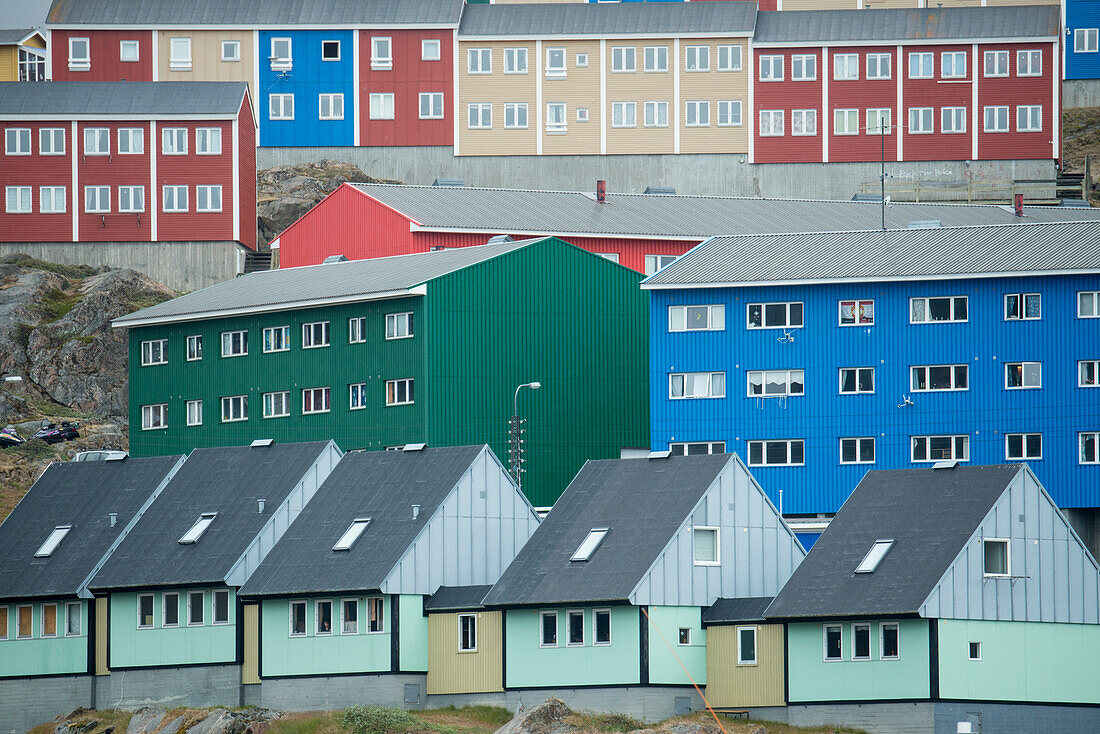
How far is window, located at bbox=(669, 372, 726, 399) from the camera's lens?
242 ft

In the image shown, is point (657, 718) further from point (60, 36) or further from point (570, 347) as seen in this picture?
point (60, 36)

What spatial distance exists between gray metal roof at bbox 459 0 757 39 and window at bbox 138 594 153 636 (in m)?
54.7

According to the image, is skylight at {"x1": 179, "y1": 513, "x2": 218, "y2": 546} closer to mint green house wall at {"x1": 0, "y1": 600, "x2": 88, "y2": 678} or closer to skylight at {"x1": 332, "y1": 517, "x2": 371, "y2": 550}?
mint green house wall at {"x1": 0, "y1": 600, "x2": 88, "y2": 678}

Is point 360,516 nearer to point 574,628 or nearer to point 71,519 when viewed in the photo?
point 574,628

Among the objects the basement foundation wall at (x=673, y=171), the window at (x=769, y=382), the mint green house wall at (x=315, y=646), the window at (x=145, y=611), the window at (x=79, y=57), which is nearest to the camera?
the mint green house wall at (x=315, y=646)

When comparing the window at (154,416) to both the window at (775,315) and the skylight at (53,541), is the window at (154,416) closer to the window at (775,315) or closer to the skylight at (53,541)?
the skylight at (53,541)

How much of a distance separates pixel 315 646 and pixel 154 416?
26133 millimetres

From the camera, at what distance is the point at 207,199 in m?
99.2

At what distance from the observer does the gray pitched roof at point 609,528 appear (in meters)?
55.6

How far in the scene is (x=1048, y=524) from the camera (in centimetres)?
5366

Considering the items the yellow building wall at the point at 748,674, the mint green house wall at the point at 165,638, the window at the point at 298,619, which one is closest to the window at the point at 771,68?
the mint green house wall at the point at 165,638

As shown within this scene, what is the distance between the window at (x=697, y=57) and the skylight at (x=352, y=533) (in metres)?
54.4

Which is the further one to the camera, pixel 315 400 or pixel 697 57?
pixel 697 57

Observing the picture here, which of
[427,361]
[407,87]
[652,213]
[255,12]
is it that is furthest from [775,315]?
[255,12]
